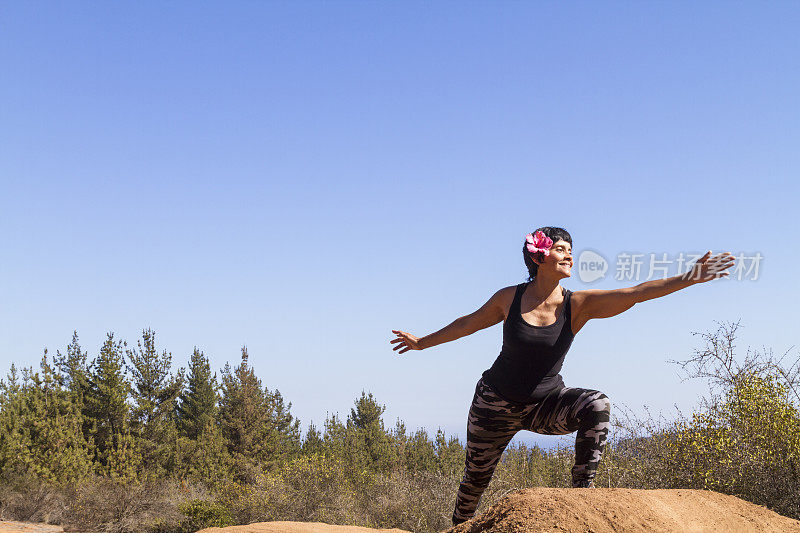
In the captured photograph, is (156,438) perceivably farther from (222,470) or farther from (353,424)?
(353,424)

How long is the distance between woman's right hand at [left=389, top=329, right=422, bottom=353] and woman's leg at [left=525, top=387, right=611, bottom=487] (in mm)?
1128

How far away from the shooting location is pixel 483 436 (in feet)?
16.1

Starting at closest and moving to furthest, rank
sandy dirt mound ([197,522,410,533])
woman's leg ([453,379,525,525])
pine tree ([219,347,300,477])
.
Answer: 1. woman's leg ([453,379,525,525])
2. sandy dirt mound ([197,522,410,533])
3. pine tree ([219,347,300,477])

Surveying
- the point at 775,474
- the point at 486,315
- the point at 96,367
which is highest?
the point at 96,367

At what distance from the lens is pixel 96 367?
2478 centimetres

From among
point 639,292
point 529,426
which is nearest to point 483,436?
point 529,426

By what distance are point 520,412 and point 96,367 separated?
2331cm

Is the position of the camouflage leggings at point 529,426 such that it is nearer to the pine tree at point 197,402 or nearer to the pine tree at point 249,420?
the pine tree at point 249,420

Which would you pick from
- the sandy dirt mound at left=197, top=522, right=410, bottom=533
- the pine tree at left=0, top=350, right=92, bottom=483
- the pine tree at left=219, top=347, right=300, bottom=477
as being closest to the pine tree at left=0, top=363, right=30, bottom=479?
the pine tree at left=0, top=350, right=92, bottom=483

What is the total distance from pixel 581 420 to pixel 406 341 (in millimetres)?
1550

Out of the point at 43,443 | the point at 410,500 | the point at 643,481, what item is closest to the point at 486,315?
the point at 643,481

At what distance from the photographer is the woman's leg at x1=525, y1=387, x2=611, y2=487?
4281 millimetres

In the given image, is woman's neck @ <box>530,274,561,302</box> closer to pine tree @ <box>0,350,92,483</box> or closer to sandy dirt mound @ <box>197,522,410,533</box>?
sandy dirt mound @ <box>197,522,410,533</box>

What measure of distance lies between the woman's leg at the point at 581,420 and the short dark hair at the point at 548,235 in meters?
0.94
